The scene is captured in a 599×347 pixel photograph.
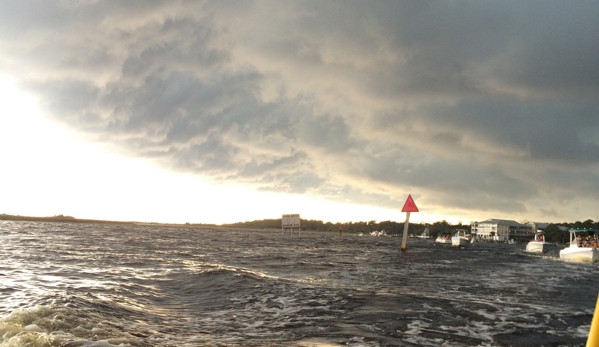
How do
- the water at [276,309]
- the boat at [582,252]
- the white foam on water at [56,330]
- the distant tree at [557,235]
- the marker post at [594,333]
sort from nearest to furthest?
the marker post at [594,333], the white foam on water at [56,330], the water at [276,309], the boat at [582,252], the distant tree at [557,235]

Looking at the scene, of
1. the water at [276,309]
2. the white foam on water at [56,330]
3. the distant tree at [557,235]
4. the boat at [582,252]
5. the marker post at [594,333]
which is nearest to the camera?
the marker post at [594,333]

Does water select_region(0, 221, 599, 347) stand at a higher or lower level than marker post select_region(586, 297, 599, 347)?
lower

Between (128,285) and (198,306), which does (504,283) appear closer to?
(198,306)

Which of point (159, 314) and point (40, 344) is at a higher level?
point (40, 344)

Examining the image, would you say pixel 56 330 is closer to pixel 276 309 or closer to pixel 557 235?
pixel 276 309

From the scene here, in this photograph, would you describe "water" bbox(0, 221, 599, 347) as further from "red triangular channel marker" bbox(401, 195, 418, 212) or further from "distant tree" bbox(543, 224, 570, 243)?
"distant tree" bbox(543, 224, 570, 243)

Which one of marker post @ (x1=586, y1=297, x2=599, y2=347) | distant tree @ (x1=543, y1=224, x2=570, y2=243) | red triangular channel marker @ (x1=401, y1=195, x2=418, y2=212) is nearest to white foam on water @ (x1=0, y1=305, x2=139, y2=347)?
marker post @ (x1=586, y1=297, x2=599, y2=347)

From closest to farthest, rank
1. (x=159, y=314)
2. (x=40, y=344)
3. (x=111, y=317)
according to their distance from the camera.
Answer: (x=40, y=344) < (x=111, y=317) < (x=159, y=314)

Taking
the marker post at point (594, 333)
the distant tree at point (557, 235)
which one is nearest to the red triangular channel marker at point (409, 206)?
the marker post at point (594, 333)

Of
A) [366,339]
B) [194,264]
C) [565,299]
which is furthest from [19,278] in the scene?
[565,299]

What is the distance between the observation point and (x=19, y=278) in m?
15.4

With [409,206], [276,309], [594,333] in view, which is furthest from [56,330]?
[409,206]

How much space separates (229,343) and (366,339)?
3029 mm

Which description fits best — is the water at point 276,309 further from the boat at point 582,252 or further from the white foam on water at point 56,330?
the boat at point 582,252
